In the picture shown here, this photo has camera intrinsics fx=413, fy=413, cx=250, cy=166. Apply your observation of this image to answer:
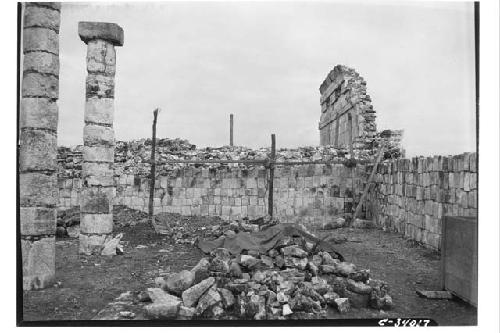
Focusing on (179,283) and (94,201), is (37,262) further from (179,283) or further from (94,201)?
(94,201)

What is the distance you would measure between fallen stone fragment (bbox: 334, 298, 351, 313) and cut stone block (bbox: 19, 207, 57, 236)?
4.39m

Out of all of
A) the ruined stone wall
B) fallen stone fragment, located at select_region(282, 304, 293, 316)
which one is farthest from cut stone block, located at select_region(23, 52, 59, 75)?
the ruined stone wall

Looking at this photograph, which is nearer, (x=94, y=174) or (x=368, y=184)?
(x=94, y=174)

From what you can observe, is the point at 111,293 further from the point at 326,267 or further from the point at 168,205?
the point at 168,205

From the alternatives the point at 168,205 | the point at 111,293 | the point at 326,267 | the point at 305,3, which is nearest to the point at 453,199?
the point at 326,267

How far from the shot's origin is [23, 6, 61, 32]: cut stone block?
6.16m

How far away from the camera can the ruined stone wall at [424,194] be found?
7430mm

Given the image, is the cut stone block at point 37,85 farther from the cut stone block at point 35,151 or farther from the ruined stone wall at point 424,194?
the ruined stone wall at point 424,194

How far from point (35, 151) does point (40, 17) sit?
6.62ft

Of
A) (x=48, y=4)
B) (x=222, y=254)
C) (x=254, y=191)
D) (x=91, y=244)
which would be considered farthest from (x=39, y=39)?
(x=254, y=191)

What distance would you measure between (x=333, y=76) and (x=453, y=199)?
35.3 ft

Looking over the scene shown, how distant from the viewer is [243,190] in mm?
13383

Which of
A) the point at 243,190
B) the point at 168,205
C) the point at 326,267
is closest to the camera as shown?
the point at 326,267

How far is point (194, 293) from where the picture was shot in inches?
208
